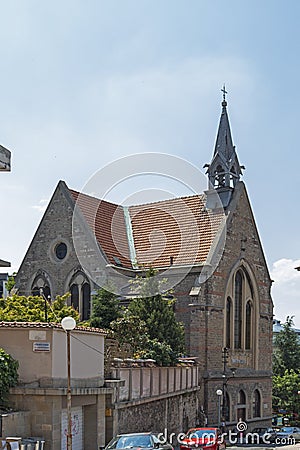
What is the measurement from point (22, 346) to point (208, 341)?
22.6 metres

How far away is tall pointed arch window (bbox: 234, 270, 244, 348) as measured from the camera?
144 ft

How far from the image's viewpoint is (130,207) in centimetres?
4909

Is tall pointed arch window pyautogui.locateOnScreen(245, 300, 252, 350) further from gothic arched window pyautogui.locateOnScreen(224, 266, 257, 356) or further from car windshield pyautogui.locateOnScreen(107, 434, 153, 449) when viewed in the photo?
car windshield pyautogui.locateOnScreen(107, 434, 153, 449)

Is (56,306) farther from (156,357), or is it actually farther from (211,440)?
(211,440)

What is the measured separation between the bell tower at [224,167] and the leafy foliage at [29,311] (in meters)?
16.8

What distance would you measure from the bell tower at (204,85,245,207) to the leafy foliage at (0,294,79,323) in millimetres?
16834

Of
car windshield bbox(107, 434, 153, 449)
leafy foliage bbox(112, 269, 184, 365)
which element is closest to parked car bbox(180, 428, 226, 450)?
car windshield bbox(107, 434, 153, 449)

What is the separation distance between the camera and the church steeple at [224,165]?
4612 centimetres

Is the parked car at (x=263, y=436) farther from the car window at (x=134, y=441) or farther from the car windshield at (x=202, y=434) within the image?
the car window at (x=134, y=441)

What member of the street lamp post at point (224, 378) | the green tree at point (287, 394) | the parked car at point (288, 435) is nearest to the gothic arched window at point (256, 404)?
the parked car at point (288, 435)

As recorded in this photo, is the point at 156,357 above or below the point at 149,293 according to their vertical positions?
below

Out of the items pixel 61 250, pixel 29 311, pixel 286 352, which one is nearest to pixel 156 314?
pixel 29 311

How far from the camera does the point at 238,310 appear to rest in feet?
146

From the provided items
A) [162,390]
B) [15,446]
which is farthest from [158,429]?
[15,446]
